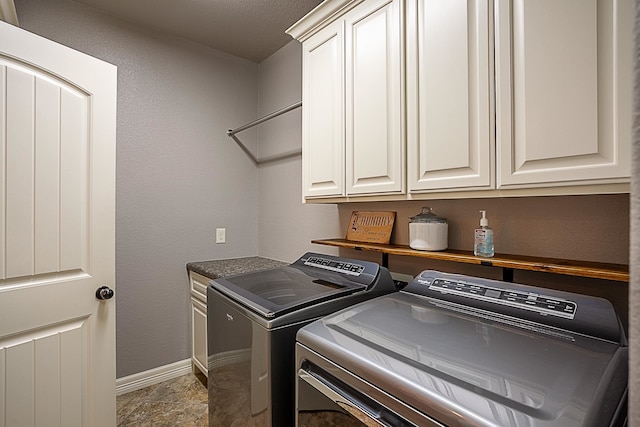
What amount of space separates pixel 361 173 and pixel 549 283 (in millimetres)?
877

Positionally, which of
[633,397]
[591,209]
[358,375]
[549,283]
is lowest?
[358,375]

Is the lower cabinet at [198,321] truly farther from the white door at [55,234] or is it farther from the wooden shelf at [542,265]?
the wooden shelf at [542,265]

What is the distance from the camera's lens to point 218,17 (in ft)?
7.16

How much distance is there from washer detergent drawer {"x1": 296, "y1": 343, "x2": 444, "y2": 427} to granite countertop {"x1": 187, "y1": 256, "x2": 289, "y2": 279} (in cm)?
120

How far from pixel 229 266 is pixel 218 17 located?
1.72 meters

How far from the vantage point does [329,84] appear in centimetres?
171

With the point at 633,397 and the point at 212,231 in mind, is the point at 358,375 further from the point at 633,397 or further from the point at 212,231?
the point at 212,231

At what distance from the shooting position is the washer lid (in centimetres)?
61

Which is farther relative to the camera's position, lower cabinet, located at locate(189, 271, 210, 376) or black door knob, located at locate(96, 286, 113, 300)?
lower cabinet, located at locate(189, 271, 210, 376)

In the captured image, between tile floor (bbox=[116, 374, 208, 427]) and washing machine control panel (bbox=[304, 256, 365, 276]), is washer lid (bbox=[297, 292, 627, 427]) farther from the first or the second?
tile floor (bbox=[116, 374, 208, 427])

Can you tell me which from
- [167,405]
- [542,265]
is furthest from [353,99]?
[167,405]

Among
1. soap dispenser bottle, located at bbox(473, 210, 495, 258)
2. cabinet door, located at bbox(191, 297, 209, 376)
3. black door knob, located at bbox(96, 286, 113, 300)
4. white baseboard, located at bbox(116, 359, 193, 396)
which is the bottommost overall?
white baseboard, located at bbox(116, 359, 193, 396)

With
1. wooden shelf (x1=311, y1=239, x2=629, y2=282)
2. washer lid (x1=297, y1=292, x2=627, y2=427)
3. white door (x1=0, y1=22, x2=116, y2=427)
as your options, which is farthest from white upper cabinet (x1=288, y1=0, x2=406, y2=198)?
white door (x1=0, y1=22, x2=116, y2=427)

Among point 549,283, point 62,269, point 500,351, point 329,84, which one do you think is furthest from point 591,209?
point 62,269
